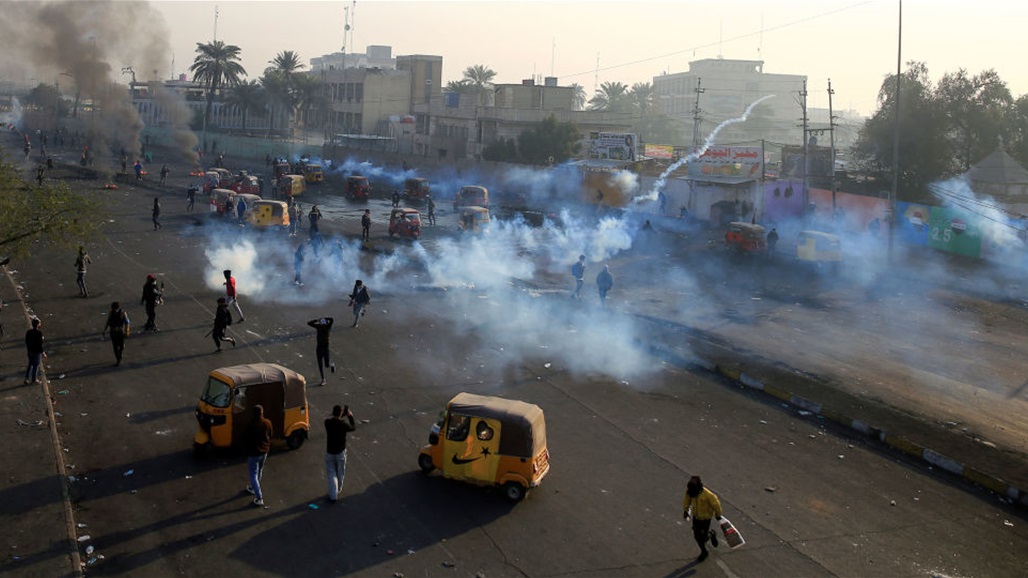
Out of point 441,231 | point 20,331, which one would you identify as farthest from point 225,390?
point 441,231

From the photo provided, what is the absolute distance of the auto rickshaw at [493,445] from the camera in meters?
11.3

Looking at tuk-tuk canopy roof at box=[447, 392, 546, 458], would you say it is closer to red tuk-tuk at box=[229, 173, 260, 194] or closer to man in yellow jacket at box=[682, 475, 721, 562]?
man in yellow jacket at box=[682, 475, 721, 562]

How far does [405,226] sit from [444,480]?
2741 centimetres

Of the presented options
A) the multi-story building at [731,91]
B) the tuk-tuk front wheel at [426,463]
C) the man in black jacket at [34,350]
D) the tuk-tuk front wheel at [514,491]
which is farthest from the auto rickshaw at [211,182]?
the multi-story building at [731,91]

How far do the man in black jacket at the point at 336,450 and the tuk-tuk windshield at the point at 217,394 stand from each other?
2111 millimetres

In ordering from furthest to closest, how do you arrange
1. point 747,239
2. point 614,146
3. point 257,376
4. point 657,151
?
point 657,151 < point 614,146 < point 747,239 < point 257,376

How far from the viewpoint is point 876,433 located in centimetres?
1518

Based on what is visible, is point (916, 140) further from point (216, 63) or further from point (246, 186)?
point (216, 63)

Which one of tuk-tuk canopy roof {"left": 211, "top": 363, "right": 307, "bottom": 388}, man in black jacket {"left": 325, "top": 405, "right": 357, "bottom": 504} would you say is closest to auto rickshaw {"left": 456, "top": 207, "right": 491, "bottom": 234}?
tuk-tuk canopy roof {"left": 211, "top": 363, "right": 307, "bottom": 388}

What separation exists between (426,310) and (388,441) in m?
10.6

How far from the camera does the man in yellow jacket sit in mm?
9883

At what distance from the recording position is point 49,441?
12477 mm

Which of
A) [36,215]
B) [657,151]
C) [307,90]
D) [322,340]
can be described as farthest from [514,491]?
→ [307,90]

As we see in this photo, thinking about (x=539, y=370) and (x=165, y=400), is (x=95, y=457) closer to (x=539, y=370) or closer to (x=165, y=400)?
(x=165, y=400)
